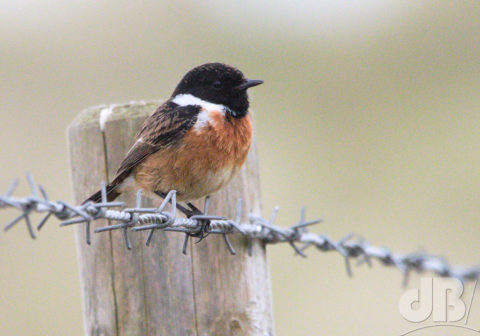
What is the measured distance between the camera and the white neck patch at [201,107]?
4477 mm

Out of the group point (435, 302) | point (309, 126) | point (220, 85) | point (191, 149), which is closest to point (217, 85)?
point (220, 85)

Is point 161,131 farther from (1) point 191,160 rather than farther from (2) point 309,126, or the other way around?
(2) point 309,126

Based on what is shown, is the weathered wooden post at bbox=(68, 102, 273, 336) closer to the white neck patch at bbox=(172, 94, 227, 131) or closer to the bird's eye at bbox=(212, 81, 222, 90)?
the white neck patch at bbox=(172, 94, 227, 131)

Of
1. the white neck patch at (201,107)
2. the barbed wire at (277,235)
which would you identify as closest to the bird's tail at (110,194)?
the barbed wire at (277,235)

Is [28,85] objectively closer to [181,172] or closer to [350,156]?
[350,156]

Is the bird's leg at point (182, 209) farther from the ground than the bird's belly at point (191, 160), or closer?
closer

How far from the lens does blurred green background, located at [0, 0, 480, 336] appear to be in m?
7.84

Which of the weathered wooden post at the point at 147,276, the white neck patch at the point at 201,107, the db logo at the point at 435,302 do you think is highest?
the white neck patch at the point at 201,107

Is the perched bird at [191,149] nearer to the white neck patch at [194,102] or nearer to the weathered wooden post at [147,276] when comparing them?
the white neck patch at [194,102]

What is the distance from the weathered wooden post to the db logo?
3.02 ft

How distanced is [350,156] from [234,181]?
584 cm

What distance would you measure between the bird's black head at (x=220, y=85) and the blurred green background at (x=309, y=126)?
3447mm

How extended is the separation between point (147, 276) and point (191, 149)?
1.15m

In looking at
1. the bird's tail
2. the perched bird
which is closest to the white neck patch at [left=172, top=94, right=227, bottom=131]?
the perched bird
